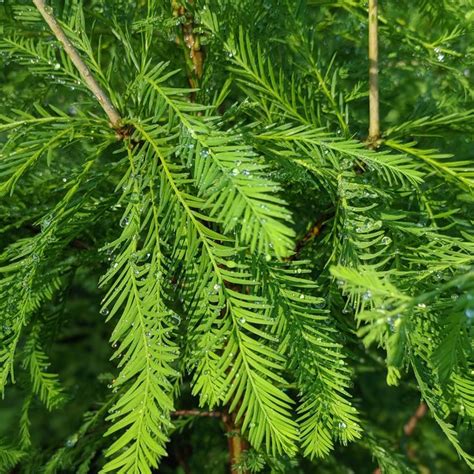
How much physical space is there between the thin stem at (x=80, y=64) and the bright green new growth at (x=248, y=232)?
0.02 m

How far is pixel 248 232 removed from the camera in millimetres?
595

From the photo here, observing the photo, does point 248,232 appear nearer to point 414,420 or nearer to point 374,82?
point 374,82

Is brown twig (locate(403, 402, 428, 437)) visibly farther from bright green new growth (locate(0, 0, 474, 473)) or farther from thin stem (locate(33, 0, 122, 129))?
thin stem (locate(33, 0, 122, 129))

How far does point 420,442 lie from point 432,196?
960 millimetres

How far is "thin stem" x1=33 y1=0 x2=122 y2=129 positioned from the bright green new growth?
0.05 ft

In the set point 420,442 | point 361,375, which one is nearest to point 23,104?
point 361,375

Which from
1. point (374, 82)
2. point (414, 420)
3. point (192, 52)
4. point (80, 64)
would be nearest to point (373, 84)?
point (374, 82)

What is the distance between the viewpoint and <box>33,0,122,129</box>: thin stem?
742mm

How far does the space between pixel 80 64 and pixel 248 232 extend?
32cm

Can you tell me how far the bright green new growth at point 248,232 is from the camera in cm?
66

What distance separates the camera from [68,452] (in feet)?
3.52

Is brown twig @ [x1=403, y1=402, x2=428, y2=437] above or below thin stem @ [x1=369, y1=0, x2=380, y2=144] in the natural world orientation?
below

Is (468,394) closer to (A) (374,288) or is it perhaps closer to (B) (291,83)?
(A) (374,288)

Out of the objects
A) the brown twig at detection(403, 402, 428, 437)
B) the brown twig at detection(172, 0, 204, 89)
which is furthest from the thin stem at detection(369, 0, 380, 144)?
the brown twig at detection(403, 402, 428, 437)
